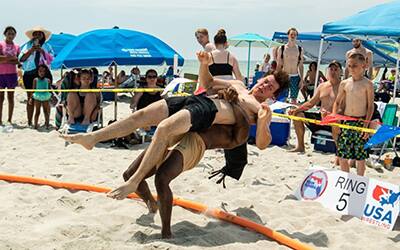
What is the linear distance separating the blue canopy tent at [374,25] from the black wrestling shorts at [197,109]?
663 centimetres

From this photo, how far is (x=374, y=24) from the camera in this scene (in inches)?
401

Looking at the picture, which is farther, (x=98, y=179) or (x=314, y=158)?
(x=314, y=158)

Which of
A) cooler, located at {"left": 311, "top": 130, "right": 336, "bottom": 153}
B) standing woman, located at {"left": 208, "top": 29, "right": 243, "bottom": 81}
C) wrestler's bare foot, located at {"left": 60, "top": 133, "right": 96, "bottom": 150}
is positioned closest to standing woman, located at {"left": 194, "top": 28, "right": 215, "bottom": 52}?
standing woman, located at {"left": 208, "top": 29, "right": 243, "bottom": 81}

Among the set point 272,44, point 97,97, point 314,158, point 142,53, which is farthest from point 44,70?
point 272,44

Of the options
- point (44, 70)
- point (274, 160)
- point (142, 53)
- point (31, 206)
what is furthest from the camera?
point (142, 53)

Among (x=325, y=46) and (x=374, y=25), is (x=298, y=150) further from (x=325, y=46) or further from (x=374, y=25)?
(x=325, y=46)

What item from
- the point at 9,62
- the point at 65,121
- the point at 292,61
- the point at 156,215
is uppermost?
the point at 292,61

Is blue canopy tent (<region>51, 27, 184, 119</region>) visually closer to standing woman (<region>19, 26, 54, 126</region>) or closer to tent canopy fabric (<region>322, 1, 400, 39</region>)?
standing woman (<region>19, 26, 54, 126</region>)

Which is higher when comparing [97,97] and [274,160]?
[97,97]

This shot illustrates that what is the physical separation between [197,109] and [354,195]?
75.3 inches

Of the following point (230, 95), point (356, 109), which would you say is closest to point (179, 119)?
point (230, 95)

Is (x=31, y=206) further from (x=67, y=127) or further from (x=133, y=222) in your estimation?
(x=67, y=127)

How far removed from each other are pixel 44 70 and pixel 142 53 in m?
2.30

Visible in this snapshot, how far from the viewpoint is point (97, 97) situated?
29.2ft
